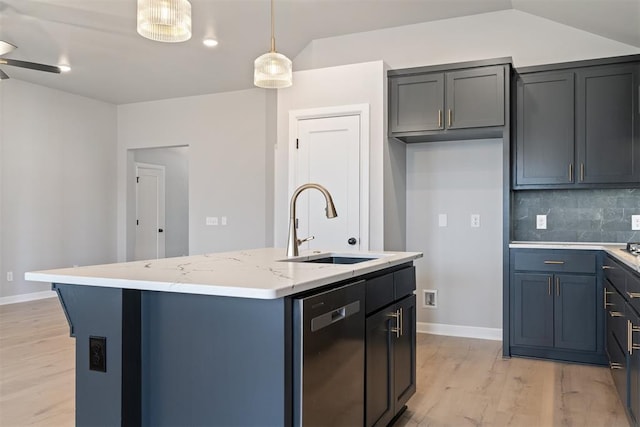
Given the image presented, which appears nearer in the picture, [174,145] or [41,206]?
[41,206]

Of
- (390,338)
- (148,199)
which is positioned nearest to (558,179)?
(390,338)

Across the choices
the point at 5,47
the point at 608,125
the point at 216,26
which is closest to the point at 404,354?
the point at 608,125

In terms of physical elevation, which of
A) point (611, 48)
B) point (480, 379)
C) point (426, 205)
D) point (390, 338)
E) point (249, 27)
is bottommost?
point (480, 379)

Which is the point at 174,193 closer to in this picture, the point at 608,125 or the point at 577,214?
the point at 577,214

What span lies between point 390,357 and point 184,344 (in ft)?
3.65

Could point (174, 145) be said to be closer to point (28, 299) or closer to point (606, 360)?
point (28, 299)

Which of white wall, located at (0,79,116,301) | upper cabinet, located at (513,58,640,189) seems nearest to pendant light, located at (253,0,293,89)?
upper cabinet, located at (513,58,640,189)

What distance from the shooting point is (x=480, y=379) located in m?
3.40

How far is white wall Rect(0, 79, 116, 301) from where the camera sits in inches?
241

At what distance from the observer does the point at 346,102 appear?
Answer: 432 cm

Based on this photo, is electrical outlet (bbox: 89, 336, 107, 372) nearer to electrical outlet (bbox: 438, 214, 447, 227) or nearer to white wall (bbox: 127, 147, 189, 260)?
electrical outlet (bbox: 438, 214, 447, 227)

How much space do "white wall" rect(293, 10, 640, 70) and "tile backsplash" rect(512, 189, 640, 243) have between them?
1148 millimetres

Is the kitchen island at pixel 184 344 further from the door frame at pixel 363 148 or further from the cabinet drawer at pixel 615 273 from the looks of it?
the door frame at pixel 363 148

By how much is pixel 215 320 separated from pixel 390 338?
42.0 inches
